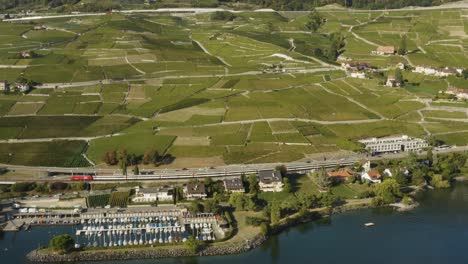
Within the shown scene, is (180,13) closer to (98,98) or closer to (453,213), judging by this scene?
(98,98)

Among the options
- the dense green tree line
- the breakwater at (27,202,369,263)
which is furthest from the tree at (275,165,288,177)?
the dense green tree line

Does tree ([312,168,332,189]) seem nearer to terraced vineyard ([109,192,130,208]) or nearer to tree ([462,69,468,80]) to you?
terraced vineyard ([109,192,130,208])

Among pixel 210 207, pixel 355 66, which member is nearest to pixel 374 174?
pixel 210 207

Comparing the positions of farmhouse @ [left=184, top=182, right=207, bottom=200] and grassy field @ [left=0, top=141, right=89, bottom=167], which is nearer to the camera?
farmhouse @ [left=184, top=182, right=207, bottom=200]

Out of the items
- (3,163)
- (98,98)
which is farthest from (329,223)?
(98,98)

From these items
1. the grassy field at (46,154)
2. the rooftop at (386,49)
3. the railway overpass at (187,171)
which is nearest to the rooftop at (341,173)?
the railway overpass at (187,171)

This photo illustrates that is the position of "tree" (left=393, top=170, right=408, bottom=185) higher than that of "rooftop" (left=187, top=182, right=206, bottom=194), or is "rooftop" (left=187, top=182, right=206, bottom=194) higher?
"rooftop" (left=187, top=182, right=206, bottom=194)
